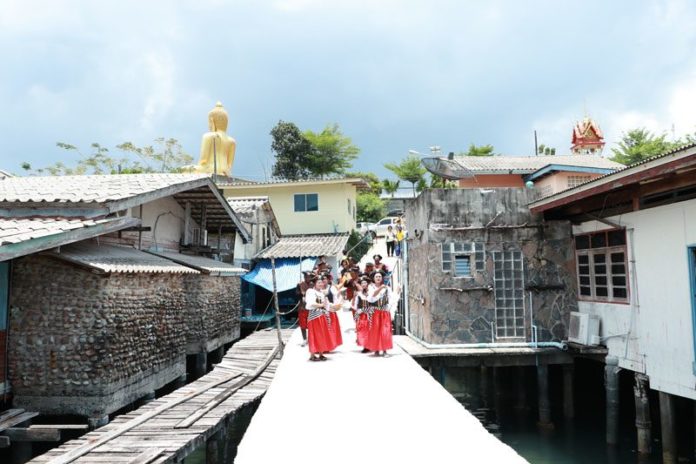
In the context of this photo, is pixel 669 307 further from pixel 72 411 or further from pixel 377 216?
pixel 377 216

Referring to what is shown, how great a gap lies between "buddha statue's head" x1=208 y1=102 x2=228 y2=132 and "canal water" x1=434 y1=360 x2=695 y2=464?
72.6ft

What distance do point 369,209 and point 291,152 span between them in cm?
773

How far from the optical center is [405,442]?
5605 mm

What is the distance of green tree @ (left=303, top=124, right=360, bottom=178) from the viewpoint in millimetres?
37188

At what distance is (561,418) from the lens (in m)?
12.7

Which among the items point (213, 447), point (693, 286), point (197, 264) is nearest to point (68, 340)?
point (213, 447)

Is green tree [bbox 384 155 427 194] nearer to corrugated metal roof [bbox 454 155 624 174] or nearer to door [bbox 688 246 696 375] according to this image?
corrugated metal roof [bbox 454 155 624 174]

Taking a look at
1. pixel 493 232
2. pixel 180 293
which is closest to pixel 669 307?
pixel 493 232

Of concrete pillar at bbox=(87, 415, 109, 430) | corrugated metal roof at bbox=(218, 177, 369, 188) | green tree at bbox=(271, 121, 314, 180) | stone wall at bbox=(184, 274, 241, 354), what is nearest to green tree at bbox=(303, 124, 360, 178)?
green tree at bbox=(271, 121, 314, 180)

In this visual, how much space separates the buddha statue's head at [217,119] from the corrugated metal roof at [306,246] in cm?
1023

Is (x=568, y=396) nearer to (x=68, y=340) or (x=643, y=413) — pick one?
(x=643, y=413)

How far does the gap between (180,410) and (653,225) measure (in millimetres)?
9032

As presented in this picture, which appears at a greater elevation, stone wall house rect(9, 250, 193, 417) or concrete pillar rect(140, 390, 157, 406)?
stone wall house rect(9, 250, 193, 417)

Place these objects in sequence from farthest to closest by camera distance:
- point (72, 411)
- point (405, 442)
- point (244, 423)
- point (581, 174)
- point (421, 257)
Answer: point (581, 174)
point (244, 423)
point (421, 257)
point (72, 411)
point (405, 442)
